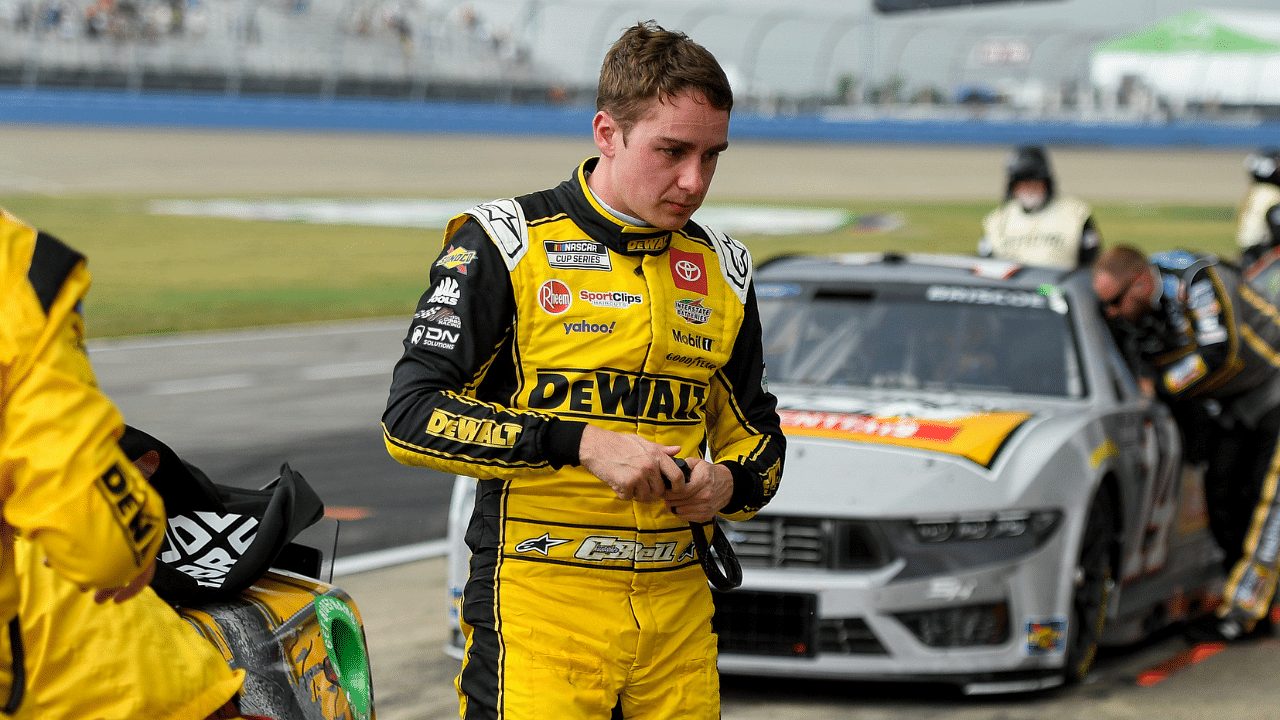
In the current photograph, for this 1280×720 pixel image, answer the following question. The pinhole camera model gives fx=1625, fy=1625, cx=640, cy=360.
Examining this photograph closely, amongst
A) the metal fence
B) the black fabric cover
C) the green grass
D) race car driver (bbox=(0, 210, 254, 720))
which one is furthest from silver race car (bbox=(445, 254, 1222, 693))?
the metal fence

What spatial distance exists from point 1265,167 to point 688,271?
642 centimetres

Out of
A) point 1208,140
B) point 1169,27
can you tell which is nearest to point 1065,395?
point 1208,140

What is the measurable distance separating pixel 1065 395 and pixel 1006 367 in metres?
0.29

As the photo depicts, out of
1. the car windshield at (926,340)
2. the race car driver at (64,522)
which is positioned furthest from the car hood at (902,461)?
the race car driver at (64,522)

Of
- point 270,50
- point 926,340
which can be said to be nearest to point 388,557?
point 926,340

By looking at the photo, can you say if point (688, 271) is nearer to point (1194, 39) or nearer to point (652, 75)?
point (652, 75)

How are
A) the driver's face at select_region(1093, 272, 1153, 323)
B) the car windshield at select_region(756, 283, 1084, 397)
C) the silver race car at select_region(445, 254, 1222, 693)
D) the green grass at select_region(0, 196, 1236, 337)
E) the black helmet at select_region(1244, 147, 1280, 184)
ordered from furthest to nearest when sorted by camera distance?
the green grass at select_region(0, 196, 1236, 337), the black helmet at select_region(1244, 147, 1280, 184), the driver's face at select_region(1093, 272, 1153, 323), the car windshield at select_region(756, 283, 1084, 397), the silver race car at select_region(445, 254, 1222, 693)

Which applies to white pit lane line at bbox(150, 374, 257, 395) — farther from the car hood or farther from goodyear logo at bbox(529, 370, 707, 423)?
goodyear logo at bbox(529, 370, 707, 423)

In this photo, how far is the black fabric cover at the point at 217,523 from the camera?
2854 mm

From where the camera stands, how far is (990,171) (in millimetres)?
42594

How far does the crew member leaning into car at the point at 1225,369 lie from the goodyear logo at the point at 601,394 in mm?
4138

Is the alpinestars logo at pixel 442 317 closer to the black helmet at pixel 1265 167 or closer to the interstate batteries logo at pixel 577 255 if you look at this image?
the interstate batteries logo at pixel 577 255

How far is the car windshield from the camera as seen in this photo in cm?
624

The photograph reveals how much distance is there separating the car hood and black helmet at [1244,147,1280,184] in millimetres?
3469
